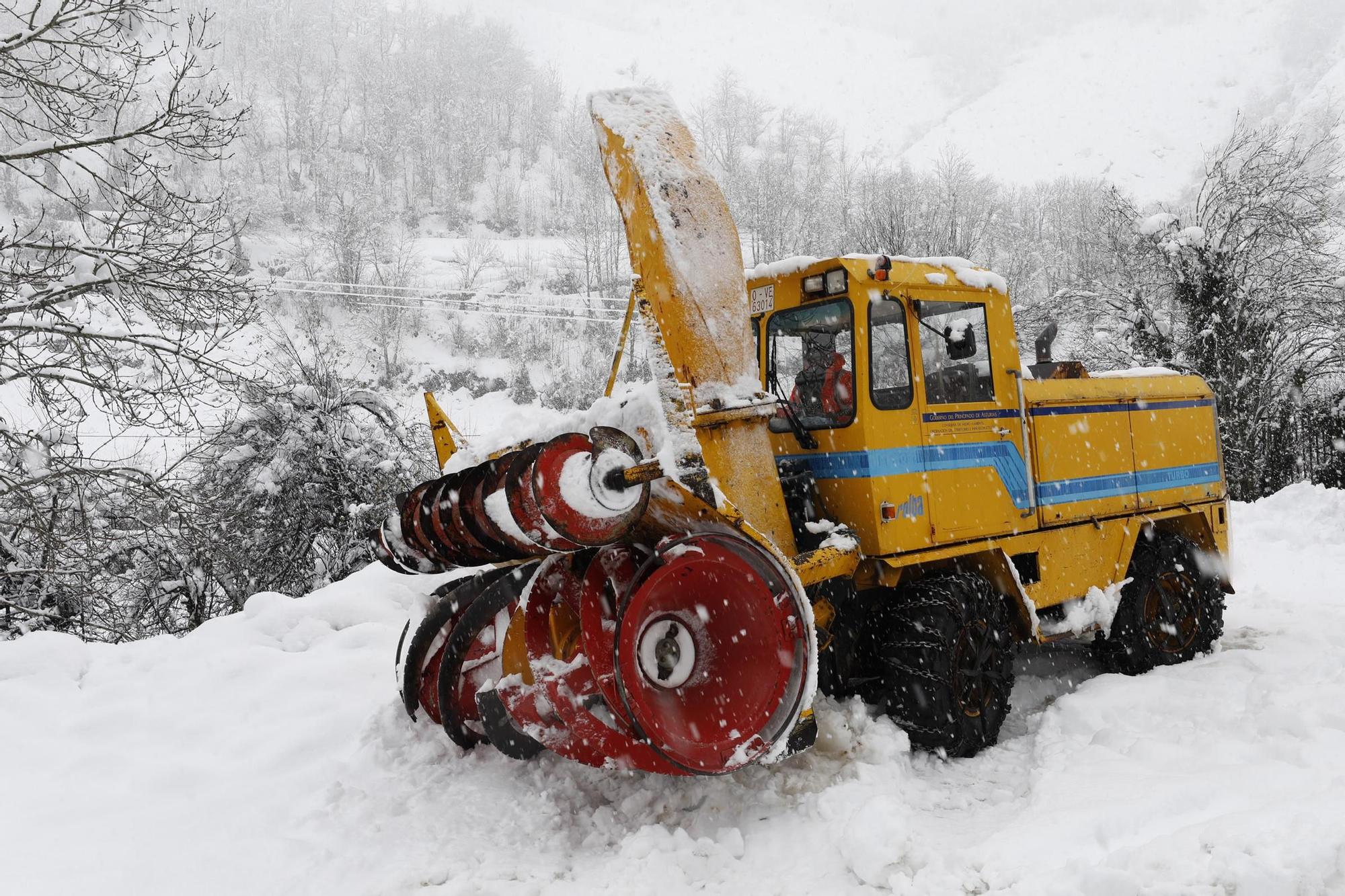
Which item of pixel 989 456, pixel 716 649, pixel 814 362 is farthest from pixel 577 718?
pixel 989 456

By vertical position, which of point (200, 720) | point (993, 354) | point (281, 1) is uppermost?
point (281, 1)

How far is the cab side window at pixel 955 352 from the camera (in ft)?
15.6

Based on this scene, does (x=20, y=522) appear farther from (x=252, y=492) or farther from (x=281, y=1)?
(x=281, y=1)

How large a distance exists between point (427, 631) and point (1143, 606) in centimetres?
501

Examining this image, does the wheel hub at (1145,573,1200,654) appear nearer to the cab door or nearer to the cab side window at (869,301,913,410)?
the cab door

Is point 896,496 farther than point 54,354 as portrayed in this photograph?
No

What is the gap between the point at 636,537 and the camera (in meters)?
4.04

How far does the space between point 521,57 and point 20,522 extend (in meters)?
60.6

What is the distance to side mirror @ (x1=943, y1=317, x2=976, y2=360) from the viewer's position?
4.70 meters

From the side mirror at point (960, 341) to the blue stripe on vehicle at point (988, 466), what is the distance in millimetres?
523

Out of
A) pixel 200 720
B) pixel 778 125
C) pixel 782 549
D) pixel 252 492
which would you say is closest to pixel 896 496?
pixel 782 549

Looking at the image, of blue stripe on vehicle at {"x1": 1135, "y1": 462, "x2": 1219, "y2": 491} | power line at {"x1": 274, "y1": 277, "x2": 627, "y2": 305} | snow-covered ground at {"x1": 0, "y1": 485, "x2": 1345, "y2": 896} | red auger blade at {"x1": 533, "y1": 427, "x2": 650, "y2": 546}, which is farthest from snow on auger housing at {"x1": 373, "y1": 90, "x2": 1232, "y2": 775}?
power line at {"x1": 274, "y1": 277, "x2": 627, "y2": 305}

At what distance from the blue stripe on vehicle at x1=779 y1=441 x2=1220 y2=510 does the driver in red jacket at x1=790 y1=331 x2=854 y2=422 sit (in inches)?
10.3

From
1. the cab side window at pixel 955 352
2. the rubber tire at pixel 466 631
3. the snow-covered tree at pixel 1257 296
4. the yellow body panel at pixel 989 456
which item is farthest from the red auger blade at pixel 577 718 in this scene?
the snow-covered tree at pixel 1257 296
